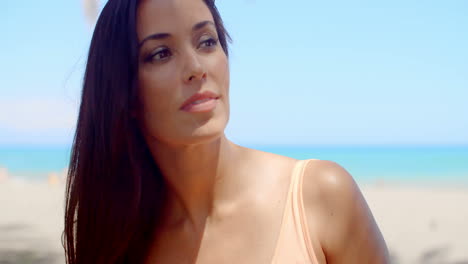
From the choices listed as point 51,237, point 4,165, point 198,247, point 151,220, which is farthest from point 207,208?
point 4,165

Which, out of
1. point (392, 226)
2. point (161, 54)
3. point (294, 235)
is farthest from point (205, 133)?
point (392, 226)

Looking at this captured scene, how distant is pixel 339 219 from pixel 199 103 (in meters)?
0.59

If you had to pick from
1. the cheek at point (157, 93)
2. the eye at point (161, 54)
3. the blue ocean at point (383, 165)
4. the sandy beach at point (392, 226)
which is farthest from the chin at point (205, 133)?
the blue ocean at point (383, 165)

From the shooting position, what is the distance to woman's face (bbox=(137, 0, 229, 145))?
1.77 metres

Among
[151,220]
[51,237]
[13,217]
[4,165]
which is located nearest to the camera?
[151,220]

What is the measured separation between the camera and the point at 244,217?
193 centimetres

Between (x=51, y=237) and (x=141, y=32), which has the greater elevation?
(x=141, y=32)

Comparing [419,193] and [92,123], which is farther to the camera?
[419,193]

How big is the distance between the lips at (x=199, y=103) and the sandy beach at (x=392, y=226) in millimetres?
4371

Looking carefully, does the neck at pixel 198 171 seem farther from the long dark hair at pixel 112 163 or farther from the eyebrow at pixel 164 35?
the eyebrow at pixel 164 35

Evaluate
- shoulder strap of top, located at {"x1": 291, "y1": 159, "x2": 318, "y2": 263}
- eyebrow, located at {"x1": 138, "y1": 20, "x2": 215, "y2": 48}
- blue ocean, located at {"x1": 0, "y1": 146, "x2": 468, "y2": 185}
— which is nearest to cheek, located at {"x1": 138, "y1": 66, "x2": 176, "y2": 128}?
eyebrow, located at {"x1": 138, "y1": 20, "x2": 215, "y2": 48}

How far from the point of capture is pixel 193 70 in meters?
1.76

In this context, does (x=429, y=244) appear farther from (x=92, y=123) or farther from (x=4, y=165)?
(x=4, y=165)

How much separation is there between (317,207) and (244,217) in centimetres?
27
